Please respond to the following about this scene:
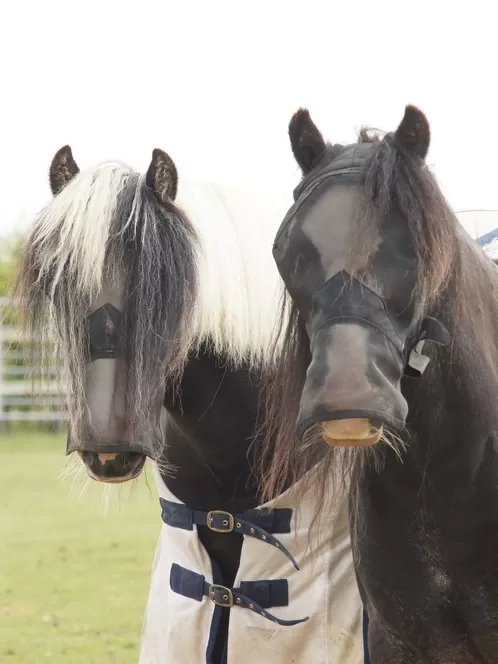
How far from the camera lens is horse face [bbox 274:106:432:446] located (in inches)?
83.4

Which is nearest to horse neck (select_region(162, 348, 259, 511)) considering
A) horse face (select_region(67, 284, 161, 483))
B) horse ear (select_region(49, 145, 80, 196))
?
horse face (select_region(67, 284, 161, 483))

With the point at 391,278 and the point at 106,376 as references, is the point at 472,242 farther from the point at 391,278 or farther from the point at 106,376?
the point at 106,376

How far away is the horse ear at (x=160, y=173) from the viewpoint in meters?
3.04

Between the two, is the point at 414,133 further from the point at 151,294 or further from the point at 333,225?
the point at 151,294

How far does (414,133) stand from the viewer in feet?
7.63

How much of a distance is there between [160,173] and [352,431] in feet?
3.89

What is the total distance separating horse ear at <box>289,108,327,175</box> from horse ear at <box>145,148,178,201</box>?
0.66 m

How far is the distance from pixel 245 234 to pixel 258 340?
1.06 feet

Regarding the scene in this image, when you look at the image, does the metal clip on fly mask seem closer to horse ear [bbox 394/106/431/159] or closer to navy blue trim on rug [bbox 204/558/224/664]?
horse ear [bbox 394/106/431/159]

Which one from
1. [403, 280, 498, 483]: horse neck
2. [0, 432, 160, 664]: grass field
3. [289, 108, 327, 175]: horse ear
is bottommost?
[0, 432, 160, 664]: grass field

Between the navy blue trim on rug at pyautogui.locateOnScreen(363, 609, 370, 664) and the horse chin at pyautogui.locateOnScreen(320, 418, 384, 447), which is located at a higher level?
the horse chin at pyautogui.locateOnScreen(320, 418, 384, 447)

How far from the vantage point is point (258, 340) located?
319cm

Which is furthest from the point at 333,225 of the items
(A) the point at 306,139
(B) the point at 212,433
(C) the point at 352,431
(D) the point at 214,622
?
(D) the point at 214,622

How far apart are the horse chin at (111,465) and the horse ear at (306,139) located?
33.6 inches
